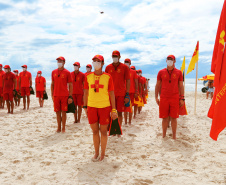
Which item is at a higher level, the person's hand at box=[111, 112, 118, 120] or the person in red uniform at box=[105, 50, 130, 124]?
the person in red uniform at box=[105, 50, 130, 124]

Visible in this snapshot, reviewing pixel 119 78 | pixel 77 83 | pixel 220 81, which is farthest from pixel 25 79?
pixel 220 81

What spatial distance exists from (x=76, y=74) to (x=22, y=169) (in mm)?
4471

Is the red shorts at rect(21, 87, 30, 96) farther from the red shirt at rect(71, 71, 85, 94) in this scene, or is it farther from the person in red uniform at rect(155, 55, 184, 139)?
the person in red uniform at rect(155, 55, 184, 139)

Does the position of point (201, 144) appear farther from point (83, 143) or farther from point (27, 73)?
point (27, 73)

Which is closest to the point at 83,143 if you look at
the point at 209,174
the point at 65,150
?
the point at 65,150

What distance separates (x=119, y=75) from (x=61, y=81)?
174 centimetres

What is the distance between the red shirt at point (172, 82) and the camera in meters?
5.40

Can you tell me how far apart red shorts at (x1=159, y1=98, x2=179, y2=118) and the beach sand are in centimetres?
74

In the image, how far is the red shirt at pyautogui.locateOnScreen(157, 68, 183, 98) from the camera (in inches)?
213

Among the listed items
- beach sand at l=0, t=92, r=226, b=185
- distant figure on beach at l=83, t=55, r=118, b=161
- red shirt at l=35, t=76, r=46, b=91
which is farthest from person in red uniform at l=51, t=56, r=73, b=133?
red shirt at l=35, t=76, r=46, b=91

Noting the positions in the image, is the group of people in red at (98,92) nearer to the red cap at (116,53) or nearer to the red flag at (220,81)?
the red cap at (116,53)

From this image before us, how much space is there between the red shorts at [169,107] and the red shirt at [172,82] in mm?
131

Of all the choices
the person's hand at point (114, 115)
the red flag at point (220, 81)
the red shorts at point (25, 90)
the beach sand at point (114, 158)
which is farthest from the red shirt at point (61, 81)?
the red shorts at point (25, 90)

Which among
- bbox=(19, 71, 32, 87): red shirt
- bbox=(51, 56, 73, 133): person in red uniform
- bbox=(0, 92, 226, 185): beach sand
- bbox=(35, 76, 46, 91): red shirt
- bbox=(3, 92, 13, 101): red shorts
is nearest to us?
bbox=(0, 92, 226, 185): beach sand
